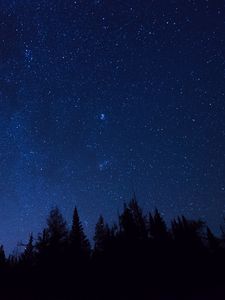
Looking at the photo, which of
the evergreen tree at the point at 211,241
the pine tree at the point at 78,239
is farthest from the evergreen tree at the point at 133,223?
the evergreen tree at the point at 211,241

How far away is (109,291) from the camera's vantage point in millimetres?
32688

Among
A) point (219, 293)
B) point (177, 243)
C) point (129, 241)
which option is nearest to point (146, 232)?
point (177, 243)

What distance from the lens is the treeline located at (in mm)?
30094

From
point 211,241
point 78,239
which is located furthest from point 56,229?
point 211,241

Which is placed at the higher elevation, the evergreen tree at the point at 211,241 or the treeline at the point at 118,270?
the evergreen tree at the point at 211,241

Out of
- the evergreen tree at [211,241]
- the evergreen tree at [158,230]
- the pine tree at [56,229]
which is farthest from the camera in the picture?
the evergreen tree at [211,241]

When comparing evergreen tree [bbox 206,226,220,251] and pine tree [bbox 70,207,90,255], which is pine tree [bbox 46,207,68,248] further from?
evergreen tree [bbox 206,226,220,251]

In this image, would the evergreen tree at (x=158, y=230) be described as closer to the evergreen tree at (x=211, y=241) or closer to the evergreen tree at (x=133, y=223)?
the evergreen tree at (x=133, y=223)

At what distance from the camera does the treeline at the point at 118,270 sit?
3009 cm

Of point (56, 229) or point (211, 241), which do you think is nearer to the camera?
point (56, 229)

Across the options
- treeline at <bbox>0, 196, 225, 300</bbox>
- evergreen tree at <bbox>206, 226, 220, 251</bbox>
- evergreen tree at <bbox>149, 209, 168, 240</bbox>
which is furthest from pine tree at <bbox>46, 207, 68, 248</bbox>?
evergreen tree at <bbox>206, 226, 220, 251</bbox>

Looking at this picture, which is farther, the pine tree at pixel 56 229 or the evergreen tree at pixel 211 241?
the evergreen tree at pixel 211 241

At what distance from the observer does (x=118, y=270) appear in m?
32.4

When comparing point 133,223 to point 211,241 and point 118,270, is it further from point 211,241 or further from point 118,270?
point 211,241
